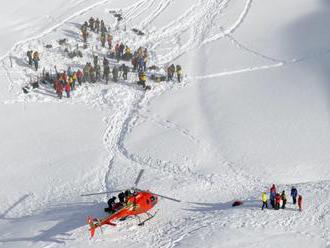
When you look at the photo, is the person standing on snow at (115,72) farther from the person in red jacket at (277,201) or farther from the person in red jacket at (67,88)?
the person in red jacket at (277,201)

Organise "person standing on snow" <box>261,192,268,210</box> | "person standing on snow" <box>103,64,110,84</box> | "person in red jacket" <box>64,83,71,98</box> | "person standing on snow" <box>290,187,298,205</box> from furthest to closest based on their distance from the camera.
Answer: "person standing on snow" <box>103,64,110,84</box>
"person in red jacket" <box>64,83,71,98</box>
"person standing on snow" <box>290,187,298,205</box>
"person standing on snow" <box>261,192,268,210</box>

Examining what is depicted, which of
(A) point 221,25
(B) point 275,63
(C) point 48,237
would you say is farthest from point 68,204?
(A) point 221,25

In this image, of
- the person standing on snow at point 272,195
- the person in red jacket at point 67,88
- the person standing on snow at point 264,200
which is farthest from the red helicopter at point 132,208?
the person in red jacket at point 67,88

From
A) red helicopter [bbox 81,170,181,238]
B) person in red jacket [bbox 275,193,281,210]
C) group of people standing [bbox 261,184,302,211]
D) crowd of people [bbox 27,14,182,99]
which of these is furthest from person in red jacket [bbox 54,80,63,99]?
person in red jacket [bbox 275,193,281,210]

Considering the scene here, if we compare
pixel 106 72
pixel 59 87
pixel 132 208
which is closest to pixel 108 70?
pixel 106 72

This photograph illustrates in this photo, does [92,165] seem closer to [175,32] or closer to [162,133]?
[162,133]

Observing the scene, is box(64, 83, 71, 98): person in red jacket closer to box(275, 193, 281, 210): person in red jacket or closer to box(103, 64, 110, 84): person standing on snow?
box(103, 64, 110, 84): person standing on snow
